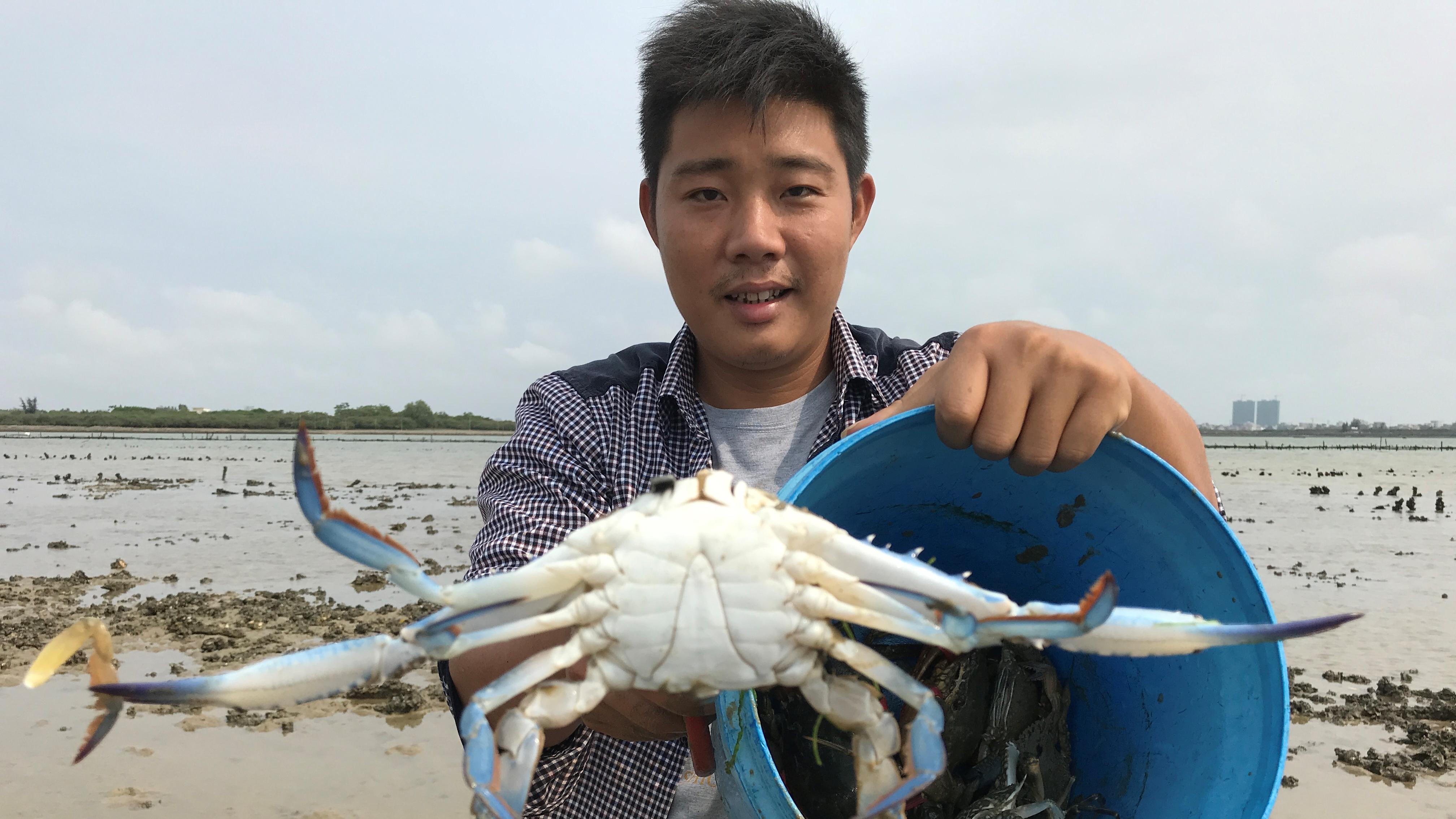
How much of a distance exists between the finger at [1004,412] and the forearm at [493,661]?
1022 millimetres

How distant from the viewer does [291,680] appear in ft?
4.28

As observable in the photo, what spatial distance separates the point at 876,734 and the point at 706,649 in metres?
0.40

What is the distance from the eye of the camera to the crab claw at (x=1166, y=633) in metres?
1.23

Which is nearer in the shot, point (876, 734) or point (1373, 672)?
point (876, 734)

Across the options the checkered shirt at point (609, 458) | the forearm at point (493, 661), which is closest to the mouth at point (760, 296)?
the checkered shirt at point (609, 458)

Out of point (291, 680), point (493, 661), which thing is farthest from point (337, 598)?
point (291, 680)

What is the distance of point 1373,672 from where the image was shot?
652 cm

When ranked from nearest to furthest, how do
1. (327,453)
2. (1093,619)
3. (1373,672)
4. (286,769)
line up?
(1093,619), (286,769), (1373,672), (327,453)

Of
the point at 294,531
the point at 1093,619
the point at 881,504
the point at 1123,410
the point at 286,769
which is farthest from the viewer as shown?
the point at 294,531

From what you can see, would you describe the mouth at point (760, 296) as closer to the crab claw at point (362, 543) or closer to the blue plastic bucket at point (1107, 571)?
the blue plastic bucket at point (1107, 571)

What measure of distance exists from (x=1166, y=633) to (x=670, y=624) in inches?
30.0

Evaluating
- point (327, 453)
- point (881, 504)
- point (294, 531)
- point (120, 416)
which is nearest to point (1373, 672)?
point (881, 504)

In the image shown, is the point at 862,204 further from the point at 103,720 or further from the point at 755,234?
the point at 103,720

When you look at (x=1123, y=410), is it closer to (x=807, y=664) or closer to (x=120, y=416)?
(x=807, y=664)
